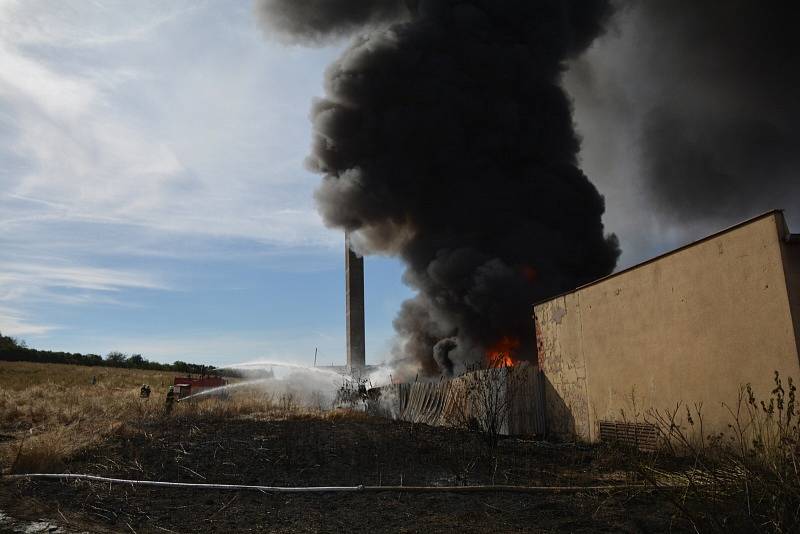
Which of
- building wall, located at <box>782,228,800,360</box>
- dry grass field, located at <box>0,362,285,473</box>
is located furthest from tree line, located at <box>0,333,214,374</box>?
building wall, located at <box>782,228,800,360</box>

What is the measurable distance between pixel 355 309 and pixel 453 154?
38.6ft

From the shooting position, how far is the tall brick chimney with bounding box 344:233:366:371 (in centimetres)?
3003

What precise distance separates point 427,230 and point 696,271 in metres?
16.0

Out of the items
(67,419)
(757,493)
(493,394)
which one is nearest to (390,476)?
(757,493)

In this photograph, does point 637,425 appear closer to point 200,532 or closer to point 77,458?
point 200,532

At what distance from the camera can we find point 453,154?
73.3 ft

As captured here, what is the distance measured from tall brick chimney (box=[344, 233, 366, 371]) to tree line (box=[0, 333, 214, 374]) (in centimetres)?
1804

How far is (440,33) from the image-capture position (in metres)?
23.4

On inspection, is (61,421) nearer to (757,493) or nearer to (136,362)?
(757,493)

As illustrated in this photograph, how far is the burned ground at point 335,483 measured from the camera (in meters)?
4.35

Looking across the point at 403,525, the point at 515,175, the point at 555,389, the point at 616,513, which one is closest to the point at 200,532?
the point at 403,525

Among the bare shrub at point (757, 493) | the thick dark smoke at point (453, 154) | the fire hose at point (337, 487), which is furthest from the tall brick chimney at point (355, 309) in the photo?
the bare shrub at point (757, 493)

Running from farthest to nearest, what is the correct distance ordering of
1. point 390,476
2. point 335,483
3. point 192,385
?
point 192,385 → point 390,476 → point 335,483

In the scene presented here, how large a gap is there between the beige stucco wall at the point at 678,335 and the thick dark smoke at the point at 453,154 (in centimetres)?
1024
